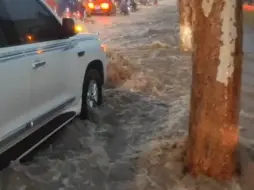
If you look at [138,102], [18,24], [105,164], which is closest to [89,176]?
[105,164]

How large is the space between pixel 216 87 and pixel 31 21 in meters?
2.02

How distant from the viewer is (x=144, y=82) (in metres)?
9.76

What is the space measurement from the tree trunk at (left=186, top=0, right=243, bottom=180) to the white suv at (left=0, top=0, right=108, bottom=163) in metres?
1.46

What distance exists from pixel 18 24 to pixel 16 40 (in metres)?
0.30

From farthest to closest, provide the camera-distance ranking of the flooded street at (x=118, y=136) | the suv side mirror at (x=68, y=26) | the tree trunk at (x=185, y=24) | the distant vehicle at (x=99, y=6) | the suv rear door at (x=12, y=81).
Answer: the distant vehicle at (x=99, y=6) < the tree trunk at (x=185, y=24) < the suv side mirror at (x=68, y=26) < the flooded street at (x=118, y=136) < the suv rear door at (x=12, y=81)

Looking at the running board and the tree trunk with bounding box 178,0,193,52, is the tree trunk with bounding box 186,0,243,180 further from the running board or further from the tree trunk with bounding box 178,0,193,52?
the tree trunk with bounding box 178,0,193,52

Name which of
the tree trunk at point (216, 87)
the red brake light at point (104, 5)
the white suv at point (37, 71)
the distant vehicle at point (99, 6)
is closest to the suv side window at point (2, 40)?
the white suv at point (37, 71)

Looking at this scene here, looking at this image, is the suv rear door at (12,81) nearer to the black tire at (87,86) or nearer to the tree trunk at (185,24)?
the black tire at (87,86)

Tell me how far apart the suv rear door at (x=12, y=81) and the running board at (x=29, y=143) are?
148 mm

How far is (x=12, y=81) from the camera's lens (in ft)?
14.2

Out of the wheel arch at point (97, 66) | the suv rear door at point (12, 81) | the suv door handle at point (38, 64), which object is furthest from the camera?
the wheel arch at point (97, 66)

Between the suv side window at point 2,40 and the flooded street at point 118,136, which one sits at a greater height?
the suv side window at point 2,40

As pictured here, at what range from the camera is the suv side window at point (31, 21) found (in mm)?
4828

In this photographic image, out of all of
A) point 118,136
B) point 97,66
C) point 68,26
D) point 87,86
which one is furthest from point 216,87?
point 97,66
